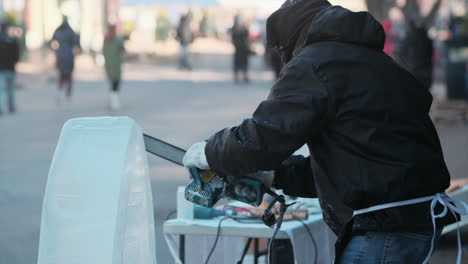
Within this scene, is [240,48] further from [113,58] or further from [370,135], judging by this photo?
[370,135]

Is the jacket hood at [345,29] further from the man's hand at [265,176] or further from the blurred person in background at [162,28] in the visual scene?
the blurred person in background at [162,28]

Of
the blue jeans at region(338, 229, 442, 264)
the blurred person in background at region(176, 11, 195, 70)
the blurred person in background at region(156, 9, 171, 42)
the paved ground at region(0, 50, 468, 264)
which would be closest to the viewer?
the blue jeans at region(338, 229, 442, 264)

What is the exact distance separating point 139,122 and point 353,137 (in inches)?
580

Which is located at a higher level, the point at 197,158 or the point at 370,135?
the point at 370,135

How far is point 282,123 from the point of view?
3.46 meters

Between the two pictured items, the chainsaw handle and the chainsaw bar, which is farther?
the chainsaw bar

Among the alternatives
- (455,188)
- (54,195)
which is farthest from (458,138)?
(54,195)

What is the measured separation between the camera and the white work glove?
379 centimetres

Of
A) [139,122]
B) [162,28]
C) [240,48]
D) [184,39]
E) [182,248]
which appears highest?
[182,248]

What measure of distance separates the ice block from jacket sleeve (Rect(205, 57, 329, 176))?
0.82 meters

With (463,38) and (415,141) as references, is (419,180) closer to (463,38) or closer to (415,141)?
(415,141)

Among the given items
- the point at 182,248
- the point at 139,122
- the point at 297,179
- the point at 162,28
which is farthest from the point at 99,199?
the point at 162,28

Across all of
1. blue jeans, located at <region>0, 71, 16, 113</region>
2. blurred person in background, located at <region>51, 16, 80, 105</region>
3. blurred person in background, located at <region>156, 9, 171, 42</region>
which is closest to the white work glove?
blue jeans, located at <region>0, 71, 16, 113</region>

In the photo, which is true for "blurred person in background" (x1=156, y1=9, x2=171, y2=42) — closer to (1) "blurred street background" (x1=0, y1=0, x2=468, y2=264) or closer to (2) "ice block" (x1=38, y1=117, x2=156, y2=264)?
(1) "blurred street background" (x1=0, y1=0, x2=468, y2=264)
